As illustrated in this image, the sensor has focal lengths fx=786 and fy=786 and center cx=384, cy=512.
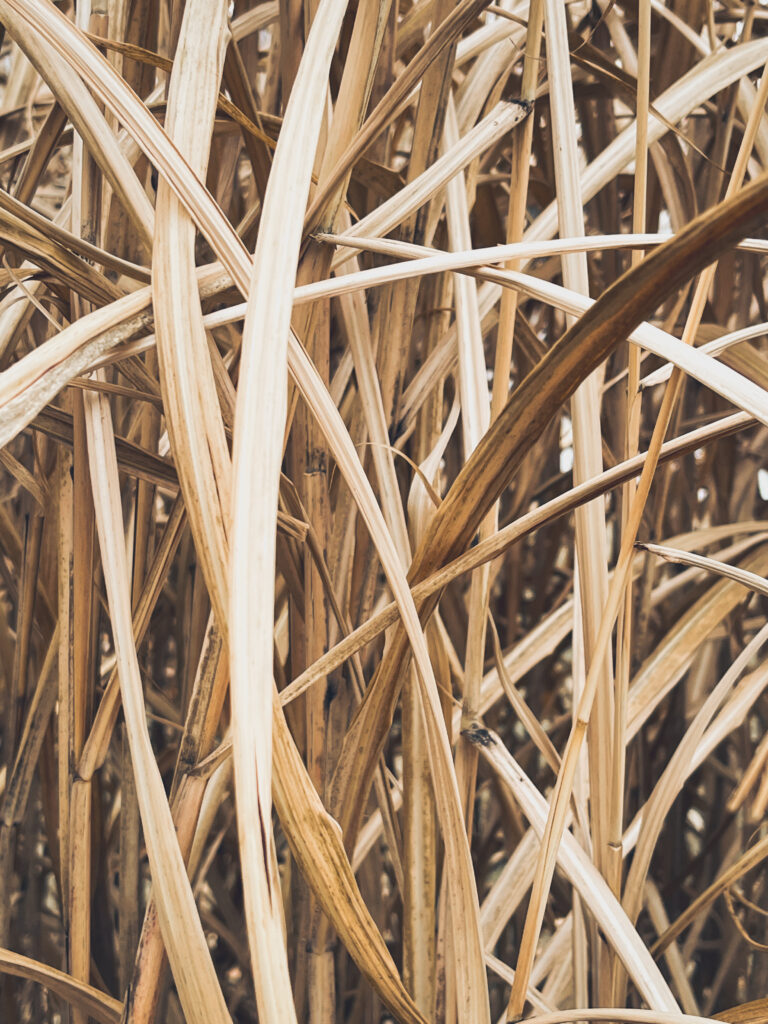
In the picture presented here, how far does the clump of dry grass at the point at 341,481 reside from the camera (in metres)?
0.15

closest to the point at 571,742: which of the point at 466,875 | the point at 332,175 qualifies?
the point at 466,875

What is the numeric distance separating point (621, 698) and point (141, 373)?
168mm

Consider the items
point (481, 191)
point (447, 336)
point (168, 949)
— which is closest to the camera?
point (168, 949)

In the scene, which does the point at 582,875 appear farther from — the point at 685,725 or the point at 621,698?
the point at 685,725

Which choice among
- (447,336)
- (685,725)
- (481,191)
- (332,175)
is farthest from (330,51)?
(685,725)

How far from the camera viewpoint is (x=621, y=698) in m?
0.22

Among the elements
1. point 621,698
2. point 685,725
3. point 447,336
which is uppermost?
point 447,336

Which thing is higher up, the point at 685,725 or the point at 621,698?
the point at 621,698

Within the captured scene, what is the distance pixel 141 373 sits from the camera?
0.23 m

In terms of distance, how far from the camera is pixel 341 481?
291 mm

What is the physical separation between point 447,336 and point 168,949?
0.72 feet

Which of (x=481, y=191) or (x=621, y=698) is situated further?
(x=481, y=191)

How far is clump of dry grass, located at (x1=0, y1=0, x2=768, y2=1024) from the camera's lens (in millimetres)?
146

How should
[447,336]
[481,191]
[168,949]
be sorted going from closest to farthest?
[168,949] → [447,336] → [481,191]
